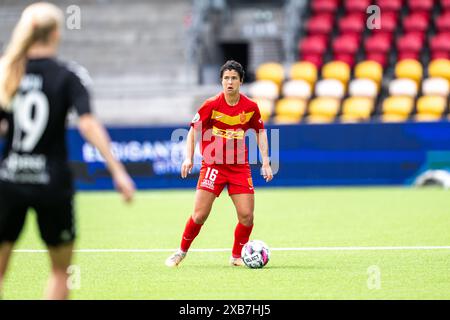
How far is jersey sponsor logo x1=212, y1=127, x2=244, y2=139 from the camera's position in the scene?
11.2 m

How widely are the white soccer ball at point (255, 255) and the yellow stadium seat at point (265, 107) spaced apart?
1377cm

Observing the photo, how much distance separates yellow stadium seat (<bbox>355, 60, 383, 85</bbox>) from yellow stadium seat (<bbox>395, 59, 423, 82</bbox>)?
0.44 m

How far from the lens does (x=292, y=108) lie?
2530 cm

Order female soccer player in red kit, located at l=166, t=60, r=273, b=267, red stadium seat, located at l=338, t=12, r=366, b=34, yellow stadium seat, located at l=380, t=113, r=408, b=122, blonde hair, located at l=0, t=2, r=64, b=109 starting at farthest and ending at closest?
1. red stadium seat, located at l=338, t=12, r=366, b=34
2. yellow stadium seat, located at l=380, t=113, r=408, b=122
3. female soccer player in red kit, located at l=166, t=60, r=273, b=267
4. blonde hair, located at l=0, t=2, r=64, b=109

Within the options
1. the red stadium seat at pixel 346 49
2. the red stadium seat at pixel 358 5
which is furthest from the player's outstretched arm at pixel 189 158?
the red stadium seat at pixel 358 5

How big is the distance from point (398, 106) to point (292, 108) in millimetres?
2397

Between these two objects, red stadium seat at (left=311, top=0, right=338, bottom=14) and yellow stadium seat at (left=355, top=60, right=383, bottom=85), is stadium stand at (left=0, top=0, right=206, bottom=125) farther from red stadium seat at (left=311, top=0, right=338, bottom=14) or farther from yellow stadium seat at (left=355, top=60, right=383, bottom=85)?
yellow stadium seat at (left=355, top=60, right=383, bottom=85)

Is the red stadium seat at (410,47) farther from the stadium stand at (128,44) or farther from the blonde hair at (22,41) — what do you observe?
the blonde hair at (22,41)

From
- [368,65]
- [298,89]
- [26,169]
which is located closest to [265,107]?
[298,89]

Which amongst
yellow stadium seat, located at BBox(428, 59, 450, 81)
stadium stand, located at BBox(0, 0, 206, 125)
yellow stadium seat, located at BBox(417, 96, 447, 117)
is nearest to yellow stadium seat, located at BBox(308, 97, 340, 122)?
yellow stadium seat, located at BBox(417, 96, 447, 117)

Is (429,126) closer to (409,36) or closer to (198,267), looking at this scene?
(409,36)

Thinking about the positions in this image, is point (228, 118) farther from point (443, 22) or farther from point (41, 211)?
point (443, 22)

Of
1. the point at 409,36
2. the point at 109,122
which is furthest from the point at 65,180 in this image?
the point at 409,36

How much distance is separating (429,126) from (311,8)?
7372 millimetres
